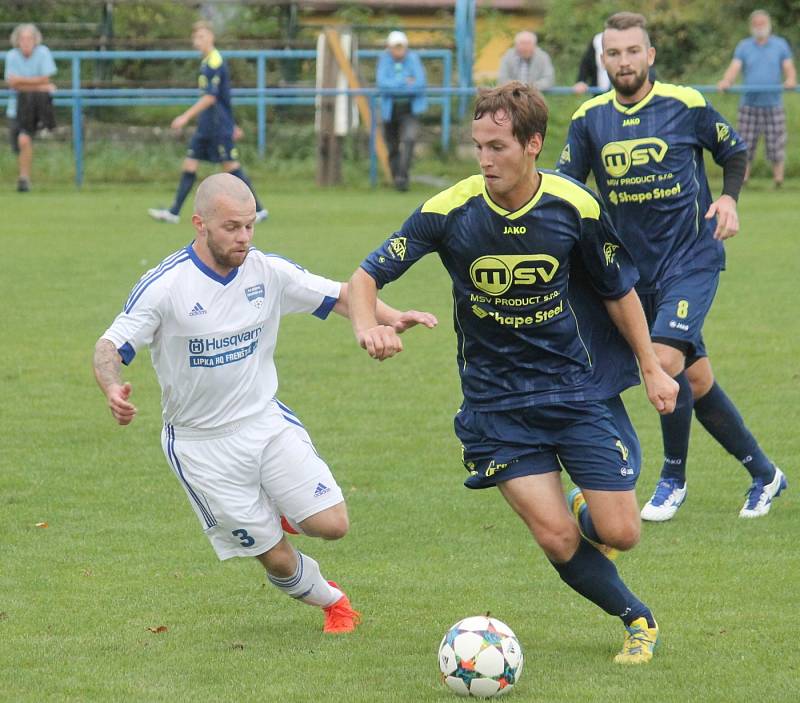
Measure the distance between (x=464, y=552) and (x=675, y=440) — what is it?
1.27 m

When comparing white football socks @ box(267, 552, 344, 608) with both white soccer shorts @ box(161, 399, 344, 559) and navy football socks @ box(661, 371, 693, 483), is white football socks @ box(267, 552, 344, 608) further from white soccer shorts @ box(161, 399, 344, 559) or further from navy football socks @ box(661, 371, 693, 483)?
navy football socks @ box(661, 371, 693, 483)

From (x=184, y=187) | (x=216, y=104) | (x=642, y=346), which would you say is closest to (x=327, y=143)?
(x=216, y=104)

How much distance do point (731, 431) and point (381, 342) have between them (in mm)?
2945

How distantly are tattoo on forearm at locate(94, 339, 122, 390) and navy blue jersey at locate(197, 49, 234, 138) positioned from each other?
12.8 meters

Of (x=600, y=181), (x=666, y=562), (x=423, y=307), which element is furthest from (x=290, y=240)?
(x=666, y=562)

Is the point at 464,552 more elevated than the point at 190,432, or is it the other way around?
the point at 190,432

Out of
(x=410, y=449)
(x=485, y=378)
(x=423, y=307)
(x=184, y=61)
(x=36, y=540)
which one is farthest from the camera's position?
(x=184, y=61)

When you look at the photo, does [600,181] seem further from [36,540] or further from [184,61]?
[184,61]

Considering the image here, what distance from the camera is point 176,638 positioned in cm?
538

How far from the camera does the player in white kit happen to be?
5.31 metres

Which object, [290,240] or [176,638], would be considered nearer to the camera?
[176,638]

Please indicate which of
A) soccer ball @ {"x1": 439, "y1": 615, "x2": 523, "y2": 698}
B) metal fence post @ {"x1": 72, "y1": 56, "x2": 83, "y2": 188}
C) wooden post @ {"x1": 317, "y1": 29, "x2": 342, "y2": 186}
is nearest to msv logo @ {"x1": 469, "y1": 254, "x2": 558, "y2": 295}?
soccer ball @ {"x1": 439, "y1": 615, "x2": 523, "y2": 698}

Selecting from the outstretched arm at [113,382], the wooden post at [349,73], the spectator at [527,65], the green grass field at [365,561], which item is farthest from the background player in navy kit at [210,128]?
the outstretched arm at [113,382]

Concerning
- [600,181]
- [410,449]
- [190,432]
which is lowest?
[410,449]
